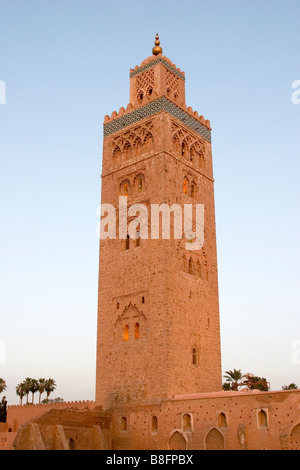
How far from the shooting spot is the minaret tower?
20.3 metres

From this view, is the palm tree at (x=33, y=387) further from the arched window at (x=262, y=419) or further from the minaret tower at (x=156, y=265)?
the arched window at (x=262, y=419)

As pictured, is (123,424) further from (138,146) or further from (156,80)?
(156,80)

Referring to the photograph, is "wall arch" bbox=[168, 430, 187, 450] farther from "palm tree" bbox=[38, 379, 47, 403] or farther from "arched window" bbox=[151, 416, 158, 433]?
"palm tree" bbox=[38, 379, 47, 403]

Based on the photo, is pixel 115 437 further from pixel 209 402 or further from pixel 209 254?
pixel 209 254

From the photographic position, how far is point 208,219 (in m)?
24.1

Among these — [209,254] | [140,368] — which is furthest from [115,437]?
[209,254]

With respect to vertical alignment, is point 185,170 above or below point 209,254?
above

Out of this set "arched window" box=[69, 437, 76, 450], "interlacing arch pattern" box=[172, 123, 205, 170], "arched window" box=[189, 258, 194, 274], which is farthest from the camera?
"interlacing arch pattern" box=[172, 123, 205, 170]

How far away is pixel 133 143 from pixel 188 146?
8.19ft

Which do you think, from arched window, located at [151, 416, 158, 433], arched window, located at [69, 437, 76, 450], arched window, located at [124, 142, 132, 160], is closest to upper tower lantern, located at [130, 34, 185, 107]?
arched window, located at [124, 142, 132, 160]

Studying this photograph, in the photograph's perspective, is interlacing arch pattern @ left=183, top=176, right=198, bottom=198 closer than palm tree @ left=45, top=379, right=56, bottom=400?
Yes

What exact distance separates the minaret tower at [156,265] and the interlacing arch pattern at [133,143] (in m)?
0.05

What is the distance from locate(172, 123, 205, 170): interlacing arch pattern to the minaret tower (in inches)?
1.8
